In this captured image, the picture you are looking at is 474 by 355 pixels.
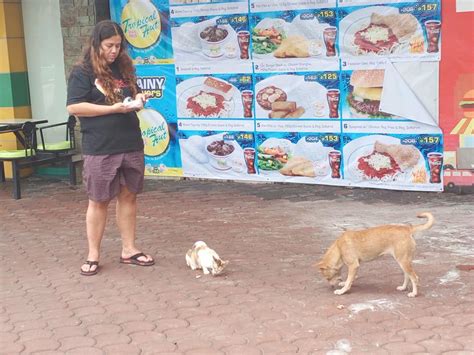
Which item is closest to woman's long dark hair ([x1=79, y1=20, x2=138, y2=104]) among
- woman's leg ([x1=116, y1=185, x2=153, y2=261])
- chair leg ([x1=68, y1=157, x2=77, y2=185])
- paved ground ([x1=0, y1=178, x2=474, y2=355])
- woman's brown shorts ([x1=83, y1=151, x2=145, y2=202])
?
woman's brown shorts ([x1=83, y1=151, x2=145, y2=202])

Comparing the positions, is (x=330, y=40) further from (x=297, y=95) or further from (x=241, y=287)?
(x=241, y=287)

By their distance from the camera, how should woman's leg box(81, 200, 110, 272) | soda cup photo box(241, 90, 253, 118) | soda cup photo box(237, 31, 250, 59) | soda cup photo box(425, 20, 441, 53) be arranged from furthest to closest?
soda cup photo box(241, 90, 253, 118) < soda cup photo box(237, 31, 250, 59) < soda cup photo box(425, 20, 441, 53) < woman's leg box(81, 200, 110, 272)

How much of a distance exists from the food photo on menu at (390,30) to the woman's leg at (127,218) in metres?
3.46

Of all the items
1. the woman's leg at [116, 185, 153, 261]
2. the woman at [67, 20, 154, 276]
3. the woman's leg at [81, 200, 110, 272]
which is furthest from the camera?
the woman's leg at [116, 185, 153, 261]

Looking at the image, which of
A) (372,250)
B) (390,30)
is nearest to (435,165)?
(390,30)

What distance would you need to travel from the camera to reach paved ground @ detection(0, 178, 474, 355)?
14.4 feet

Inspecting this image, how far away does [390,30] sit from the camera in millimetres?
7949

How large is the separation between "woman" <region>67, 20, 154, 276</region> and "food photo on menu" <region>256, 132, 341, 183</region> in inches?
129

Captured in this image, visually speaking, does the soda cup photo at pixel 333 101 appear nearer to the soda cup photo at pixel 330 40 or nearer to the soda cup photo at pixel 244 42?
the soda cup photo at pixel 330 40

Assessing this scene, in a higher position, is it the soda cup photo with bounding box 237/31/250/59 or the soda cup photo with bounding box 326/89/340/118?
the soda cup photo with bounding box 237/31/250/59

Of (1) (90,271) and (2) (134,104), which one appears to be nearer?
(2) (134,104)

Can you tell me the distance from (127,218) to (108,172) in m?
0.48

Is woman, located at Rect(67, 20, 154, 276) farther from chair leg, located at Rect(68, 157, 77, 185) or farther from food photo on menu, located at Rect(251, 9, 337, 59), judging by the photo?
chair leg, located at Rect(68, 157, 77, 185)

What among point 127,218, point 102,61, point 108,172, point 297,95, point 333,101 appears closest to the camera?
point 102,61
